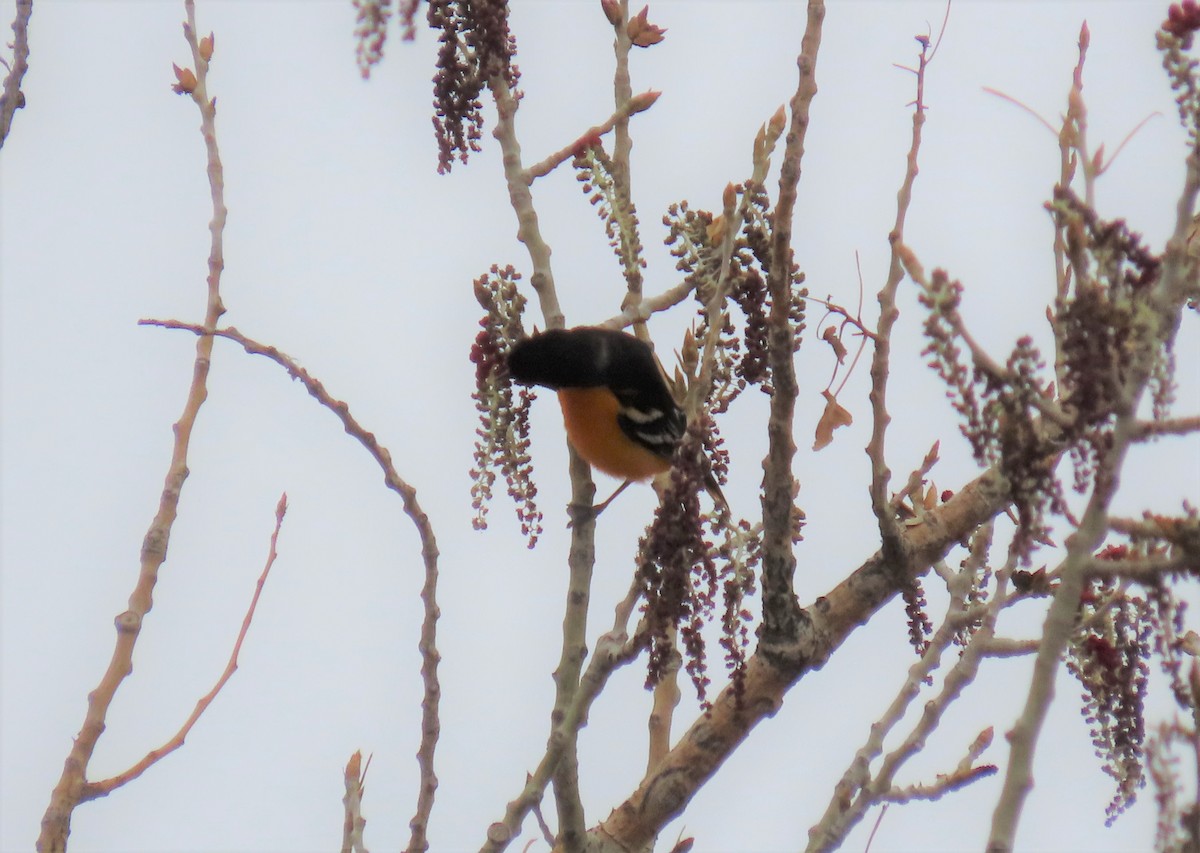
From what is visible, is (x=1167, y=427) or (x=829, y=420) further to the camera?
(x=829, y=420)

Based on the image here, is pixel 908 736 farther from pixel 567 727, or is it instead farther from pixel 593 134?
pixel 593 134

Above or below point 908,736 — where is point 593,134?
above

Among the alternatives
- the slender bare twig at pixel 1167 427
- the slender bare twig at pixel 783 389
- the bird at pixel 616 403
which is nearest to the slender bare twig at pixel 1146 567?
the slender bare twig at pixel 1167 427

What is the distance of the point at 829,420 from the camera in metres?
3.07

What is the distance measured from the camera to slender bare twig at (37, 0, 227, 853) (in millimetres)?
1999

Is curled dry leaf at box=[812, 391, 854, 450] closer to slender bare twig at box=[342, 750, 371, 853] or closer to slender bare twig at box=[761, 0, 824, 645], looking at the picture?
slender bare twig at box=[761, 0, 824, 645]

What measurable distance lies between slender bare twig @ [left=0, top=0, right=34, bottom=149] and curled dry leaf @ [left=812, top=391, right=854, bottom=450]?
175cm

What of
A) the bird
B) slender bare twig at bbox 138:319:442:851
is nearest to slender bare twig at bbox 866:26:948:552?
slender bare twig at bbox 138:319:442:851

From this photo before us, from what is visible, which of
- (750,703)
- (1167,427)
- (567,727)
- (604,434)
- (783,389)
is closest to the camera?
(1167,427)

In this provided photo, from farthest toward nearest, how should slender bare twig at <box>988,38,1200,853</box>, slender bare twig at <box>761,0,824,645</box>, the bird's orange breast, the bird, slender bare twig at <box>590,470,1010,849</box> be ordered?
the bird's orange breast, the bird, slender bare twig at <box>590,470,1010,849</box>, slender bare twig at <box>761,0,824,645</box>, slender bare twig at <box>988,38,1200,853</box>

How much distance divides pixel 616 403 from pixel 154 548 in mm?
2815

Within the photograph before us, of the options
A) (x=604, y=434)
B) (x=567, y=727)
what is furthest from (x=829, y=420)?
(x=604, y=434)

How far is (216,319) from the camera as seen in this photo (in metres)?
2.45

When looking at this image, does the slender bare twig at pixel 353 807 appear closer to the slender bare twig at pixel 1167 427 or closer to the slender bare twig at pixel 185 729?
the slender bare twig at pixel 185 729
